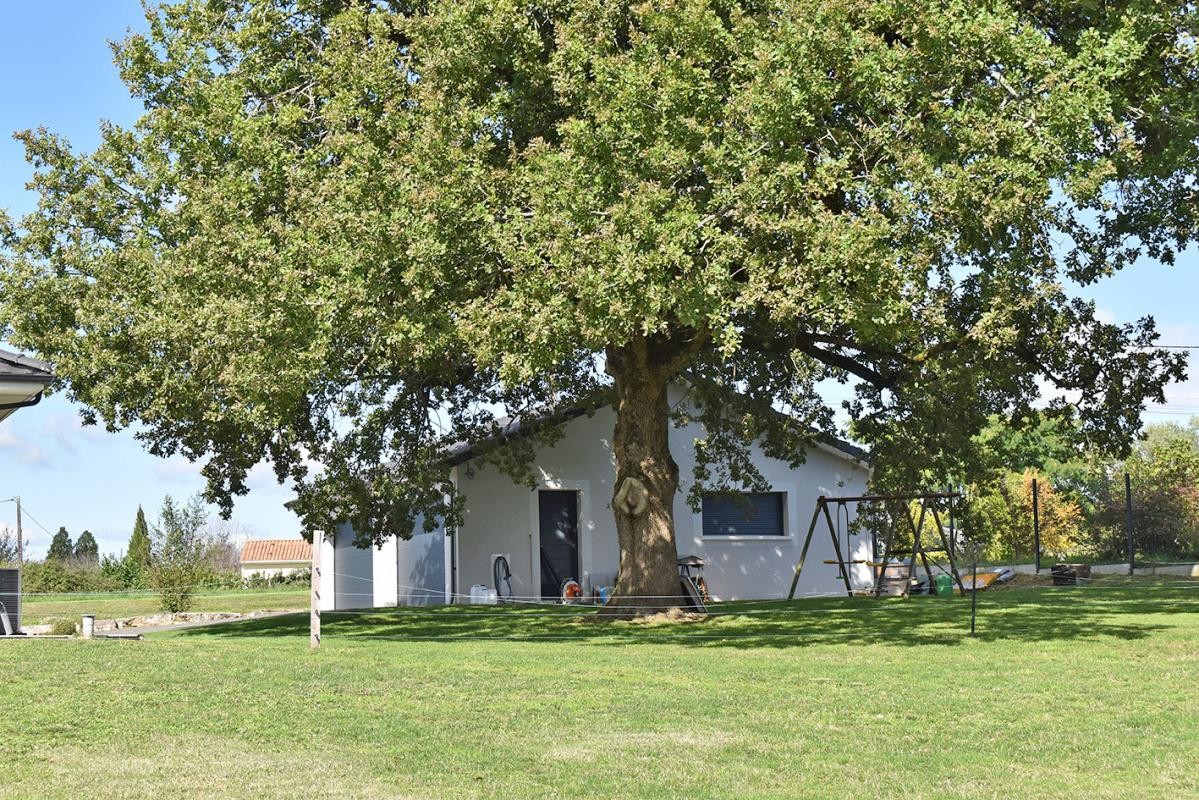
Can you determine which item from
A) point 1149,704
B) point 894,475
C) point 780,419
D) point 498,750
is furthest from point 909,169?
point 894,475

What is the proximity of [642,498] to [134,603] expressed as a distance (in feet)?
72.5

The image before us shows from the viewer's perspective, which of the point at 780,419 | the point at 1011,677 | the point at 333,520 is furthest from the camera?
the point at 780,419

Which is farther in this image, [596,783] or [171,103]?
[171,103]

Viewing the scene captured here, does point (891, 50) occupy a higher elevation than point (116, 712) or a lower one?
higher

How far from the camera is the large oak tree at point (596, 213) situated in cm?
1542

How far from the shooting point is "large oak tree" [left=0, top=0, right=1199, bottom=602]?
1542 cm

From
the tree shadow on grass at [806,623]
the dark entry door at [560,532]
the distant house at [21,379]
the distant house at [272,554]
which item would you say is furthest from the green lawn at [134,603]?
the distant house at [272,554]

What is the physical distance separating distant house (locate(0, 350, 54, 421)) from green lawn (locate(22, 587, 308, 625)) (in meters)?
22.4

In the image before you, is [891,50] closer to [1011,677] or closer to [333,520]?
[1011,677]

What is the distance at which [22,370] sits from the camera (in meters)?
7.85

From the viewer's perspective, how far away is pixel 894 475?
2875cm

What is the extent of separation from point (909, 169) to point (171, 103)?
12346mm

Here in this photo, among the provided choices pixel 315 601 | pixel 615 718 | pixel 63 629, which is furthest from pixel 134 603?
pixel 615 718

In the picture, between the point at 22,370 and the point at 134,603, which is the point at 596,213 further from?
the point at 134,603
